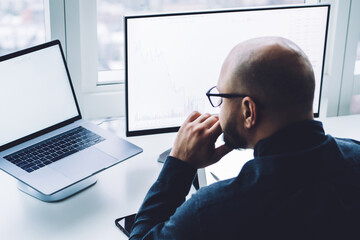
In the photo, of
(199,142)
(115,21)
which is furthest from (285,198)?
(115,21)

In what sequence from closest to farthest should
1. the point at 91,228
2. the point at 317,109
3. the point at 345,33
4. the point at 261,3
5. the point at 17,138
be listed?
1. the point at 91,228
2. the point at 17,138
3. the point at 317,109
4. the point at 345,33
5. the point at 261,3

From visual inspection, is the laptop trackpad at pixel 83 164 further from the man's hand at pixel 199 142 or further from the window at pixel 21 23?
the window at pixel 21 23

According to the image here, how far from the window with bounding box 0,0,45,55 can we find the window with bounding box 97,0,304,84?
0.22m

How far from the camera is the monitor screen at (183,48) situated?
1.48m

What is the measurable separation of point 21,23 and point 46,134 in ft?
1.74

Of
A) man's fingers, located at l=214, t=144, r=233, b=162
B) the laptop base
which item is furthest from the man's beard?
the laptop base

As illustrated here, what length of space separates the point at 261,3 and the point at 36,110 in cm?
107

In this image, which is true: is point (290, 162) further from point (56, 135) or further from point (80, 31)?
point (80, 31)

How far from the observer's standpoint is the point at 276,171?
926 millimetres

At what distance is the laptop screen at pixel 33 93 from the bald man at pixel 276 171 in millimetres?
638

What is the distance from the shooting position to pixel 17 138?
1.48 metres

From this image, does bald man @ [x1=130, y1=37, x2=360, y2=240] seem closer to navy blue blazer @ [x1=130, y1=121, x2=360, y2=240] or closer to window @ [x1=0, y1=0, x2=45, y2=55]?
navy blue blazer @ [x1=130, y1=121, x2=360, y2=240]

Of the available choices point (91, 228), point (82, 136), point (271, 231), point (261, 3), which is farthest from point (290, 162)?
point (261, 3)

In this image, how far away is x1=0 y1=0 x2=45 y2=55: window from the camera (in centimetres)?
182
